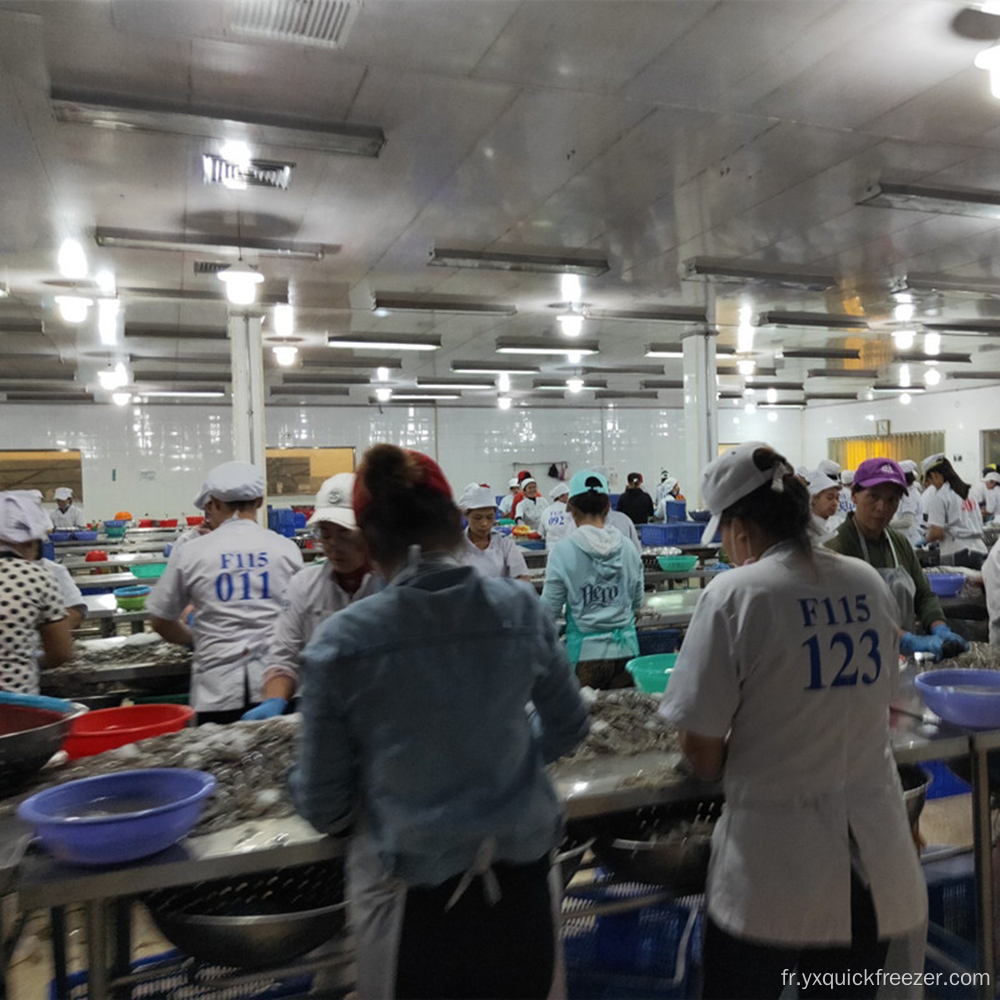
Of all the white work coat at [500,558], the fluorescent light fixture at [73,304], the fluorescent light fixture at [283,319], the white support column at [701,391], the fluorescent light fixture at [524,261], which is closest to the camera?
the white work coat at [500,558]

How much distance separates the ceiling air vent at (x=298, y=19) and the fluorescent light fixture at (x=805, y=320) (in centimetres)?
707

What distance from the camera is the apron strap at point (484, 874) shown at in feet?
4.54

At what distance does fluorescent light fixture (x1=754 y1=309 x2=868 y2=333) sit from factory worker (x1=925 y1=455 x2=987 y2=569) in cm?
239

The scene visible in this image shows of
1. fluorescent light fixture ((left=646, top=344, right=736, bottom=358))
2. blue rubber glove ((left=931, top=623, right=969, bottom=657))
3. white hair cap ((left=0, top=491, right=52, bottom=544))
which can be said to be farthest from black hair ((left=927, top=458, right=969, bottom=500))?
white hair cap ((left=0, top=491, right=52, bottom=544))

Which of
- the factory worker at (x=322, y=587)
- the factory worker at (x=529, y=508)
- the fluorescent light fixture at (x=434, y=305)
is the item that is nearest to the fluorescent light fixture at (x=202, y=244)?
the fluorescent light fixture at (x=434, y=305)

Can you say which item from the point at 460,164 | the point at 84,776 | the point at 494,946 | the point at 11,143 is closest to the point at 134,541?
the point at 11,143

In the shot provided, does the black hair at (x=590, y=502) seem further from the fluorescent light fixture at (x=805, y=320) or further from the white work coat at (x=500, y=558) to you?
the fluorescent light fixture at (x=805, y=320)

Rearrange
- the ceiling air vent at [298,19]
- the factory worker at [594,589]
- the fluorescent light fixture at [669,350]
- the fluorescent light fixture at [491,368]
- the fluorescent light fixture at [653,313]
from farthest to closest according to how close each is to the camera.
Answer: the fluorescent light fixture at [491,368]
the fluorescent light fixture at [669,350]
the fluorescent light fixture at [653,313]
the factory worker at [594,589]
the ceiling air vent at [298,19]

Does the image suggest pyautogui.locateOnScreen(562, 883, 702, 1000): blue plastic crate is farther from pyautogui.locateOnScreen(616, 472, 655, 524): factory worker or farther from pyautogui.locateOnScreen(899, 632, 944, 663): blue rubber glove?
pyautogui.locateOnScreen(616, 472, 655, 524): factory worker

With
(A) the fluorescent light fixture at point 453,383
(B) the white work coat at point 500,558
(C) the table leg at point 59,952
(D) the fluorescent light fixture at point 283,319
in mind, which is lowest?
(C) the table leg at point 59,952

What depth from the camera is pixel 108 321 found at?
361 inches

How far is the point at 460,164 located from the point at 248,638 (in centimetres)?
319

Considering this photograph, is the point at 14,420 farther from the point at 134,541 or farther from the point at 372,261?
the point at 372,261

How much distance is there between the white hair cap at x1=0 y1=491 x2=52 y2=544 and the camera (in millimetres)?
2922
